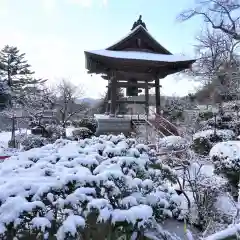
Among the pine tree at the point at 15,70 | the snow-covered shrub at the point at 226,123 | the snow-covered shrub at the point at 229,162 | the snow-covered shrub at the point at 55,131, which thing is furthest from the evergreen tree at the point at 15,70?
the snow-covered shrub at the point at 229,162

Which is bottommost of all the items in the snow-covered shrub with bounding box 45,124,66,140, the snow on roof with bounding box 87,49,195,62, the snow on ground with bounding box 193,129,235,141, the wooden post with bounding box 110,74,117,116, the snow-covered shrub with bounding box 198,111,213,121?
the snow-covered shrub with bounding box 45,124,66,140

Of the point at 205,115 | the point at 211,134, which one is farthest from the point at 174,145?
the point at 205,115

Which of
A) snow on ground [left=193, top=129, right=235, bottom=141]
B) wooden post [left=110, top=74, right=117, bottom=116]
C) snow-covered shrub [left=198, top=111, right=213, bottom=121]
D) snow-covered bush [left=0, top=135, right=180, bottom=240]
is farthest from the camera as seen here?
snow-covered shrub [left=198, top=111, right=213, bottom=121]

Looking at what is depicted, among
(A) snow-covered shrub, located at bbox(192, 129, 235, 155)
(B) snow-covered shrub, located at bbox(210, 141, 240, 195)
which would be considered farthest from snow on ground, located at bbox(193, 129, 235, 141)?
(B) snow-covered shrub, located at bbox(210, 141, 240, 195)

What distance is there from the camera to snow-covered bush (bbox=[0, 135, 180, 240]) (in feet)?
6.76

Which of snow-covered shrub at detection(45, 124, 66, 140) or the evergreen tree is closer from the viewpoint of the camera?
snow-covered shrub at detection(45, 124, 66, 140)

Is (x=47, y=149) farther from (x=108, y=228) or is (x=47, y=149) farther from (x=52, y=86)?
(x=52, y=86)

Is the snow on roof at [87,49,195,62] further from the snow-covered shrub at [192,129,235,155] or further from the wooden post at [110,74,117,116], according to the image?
the snow-covered shrub at [192,129,235,155]

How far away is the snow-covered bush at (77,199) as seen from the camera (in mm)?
2061

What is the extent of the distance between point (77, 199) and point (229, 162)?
401cm

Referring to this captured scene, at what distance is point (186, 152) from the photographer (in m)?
6.49

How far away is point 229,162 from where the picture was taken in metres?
5.36

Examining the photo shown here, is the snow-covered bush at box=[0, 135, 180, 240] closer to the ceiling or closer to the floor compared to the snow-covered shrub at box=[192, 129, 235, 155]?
closer to the ceiling

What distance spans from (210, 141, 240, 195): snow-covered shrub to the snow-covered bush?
276 centimetres
